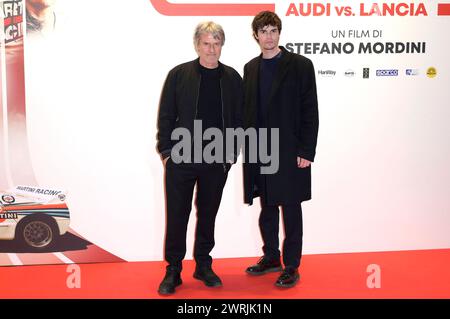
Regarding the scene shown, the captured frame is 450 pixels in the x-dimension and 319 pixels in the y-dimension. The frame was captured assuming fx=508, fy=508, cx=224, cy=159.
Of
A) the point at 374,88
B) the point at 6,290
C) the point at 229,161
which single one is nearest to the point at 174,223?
the point at 229,161

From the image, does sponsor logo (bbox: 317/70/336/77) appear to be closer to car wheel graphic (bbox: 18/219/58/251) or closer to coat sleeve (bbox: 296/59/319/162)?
coat sleeve (bbox: 296/59/319/162)

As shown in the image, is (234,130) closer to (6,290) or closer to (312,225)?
(312,225)

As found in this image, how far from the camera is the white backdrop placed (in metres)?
3.50

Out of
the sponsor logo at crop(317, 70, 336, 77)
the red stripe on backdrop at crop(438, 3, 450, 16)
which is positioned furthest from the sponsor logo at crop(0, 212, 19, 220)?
the red stripe on backdrop at crop(438, 3, 450, 16)

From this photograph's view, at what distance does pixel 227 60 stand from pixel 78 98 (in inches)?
42.3

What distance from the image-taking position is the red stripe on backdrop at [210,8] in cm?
351

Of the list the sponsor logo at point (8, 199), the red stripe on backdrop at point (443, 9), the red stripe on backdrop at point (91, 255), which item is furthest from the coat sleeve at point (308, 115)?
the sponsor logo at point (8, 199)

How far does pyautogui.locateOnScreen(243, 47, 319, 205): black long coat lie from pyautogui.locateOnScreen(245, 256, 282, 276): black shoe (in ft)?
1.71

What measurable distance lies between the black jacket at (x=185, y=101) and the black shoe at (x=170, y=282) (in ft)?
2.34

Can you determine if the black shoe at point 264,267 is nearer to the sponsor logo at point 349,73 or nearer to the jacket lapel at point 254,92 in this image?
the jacket lapel at point 254,92

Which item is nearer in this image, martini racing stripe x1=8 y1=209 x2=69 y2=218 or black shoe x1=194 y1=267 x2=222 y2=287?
black shoe x1=194 y1=267 x2=222 y2=287

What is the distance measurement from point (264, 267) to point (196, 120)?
1146mm

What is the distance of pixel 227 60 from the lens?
3.60 metres

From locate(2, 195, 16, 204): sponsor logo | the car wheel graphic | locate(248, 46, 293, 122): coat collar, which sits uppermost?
locate(248, 46, 293, 122): coat collar
